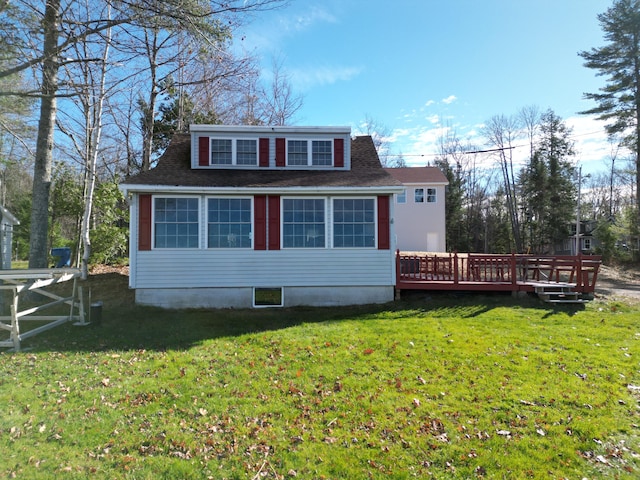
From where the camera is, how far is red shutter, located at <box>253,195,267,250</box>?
10.1m

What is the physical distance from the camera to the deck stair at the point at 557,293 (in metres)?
9.96

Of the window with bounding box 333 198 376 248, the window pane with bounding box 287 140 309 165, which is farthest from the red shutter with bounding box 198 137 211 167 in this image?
the window with bounding box 333 198 376 248

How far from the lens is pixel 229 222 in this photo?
32.9ft

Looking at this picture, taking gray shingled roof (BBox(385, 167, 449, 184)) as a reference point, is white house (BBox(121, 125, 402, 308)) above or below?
below

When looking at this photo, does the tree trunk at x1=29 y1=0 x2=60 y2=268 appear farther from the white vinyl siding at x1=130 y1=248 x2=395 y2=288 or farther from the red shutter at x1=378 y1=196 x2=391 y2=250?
the red shutter at x1=378 y1=196 x2=391 y2=250

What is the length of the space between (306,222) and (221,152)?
3601 mm

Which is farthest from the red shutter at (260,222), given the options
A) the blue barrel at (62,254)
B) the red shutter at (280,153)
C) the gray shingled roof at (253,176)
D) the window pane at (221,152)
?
the blue barrel at (62,254)

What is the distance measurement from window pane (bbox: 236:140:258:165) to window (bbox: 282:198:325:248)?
208cm

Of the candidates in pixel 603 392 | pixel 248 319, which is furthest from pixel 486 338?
pixel 248 319

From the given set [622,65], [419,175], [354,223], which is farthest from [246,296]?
[622,65]

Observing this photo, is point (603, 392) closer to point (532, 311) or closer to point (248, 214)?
point (532, 311)

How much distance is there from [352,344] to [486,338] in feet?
8.59

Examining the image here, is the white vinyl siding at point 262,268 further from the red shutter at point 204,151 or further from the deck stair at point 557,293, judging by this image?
the deck stair at point 557,293

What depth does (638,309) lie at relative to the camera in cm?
961
